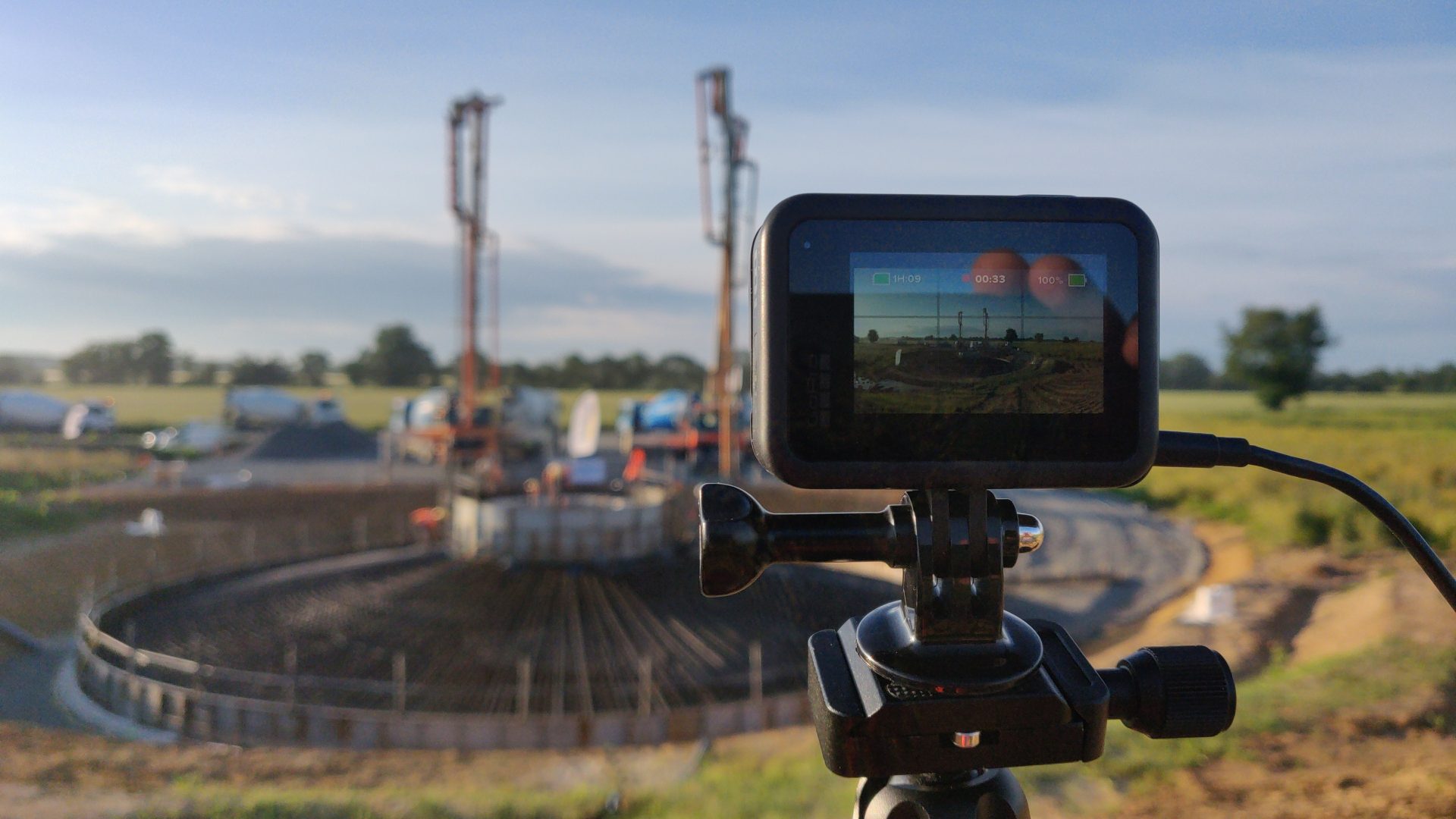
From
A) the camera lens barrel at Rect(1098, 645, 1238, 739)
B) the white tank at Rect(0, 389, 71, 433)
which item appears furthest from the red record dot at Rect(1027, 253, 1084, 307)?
the white tank at Rect(0, 389, 71, 433)

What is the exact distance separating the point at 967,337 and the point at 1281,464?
0.54 meters

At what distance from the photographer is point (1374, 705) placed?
5.45 meters

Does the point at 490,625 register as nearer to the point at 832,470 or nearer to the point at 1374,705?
the point at 1374,705

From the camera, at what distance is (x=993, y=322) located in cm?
118

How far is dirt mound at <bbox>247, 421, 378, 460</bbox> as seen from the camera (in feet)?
128

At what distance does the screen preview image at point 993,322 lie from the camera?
1.16m

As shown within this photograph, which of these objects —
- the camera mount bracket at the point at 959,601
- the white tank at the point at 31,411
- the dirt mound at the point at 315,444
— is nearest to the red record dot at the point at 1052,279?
the camera mount bracket at the point at 959,601

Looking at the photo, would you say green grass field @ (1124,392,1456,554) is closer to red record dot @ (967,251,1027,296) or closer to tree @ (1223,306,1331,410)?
tree @ (1223,306,1331,410)

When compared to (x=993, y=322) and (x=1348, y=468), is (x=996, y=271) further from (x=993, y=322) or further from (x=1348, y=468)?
(x=1348, y=468)

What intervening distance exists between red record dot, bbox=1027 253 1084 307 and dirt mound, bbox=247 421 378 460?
1640 inches

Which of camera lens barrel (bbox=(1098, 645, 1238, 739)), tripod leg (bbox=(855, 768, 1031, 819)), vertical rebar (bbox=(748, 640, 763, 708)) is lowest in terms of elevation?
vertical rebar (bbox=(748, 640, 763, 708))

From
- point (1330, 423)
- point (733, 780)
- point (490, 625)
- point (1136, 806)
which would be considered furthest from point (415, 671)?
point (1330, 423)

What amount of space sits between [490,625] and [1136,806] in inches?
319

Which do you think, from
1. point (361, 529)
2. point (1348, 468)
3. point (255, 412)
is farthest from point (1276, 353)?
point (255, 412)
